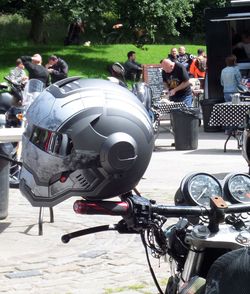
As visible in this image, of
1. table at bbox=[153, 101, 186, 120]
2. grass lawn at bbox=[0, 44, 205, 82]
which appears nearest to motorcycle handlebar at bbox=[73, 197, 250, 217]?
table at bbox=[153, 101, 186, 120]

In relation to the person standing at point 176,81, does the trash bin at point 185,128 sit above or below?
below

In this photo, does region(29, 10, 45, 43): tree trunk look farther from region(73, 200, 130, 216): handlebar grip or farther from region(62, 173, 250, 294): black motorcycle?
region(73, 200, 130, 216): handlebar grip

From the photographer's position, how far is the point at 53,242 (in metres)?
7.62

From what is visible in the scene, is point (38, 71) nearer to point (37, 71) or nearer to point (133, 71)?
point (37, 71)

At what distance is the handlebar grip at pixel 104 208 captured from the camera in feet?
10.2

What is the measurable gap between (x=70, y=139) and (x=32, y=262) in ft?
12.9

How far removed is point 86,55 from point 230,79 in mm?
18377

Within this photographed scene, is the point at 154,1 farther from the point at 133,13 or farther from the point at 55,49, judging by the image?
the point at 55,49

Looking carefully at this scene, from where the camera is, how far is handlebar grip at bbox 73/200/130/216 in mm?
3098

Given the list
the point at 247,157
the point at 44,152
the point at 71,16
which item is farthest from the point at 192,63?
the point at 44,152

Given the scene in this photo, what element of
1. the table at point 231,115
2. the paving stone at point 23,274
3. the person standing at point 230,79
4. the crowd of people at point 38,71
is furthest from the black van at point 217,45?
the paving stone at point 23,274

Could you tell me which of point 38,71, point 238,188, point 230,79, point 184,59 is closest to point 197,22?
point 184,59

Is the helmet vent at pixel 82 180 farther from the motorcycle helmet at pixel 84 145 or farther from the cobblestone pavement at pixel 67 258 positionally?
the cobblestone pavement at pixel 67 258

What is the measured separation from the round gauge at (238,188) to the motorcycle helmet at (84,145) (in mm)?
439
